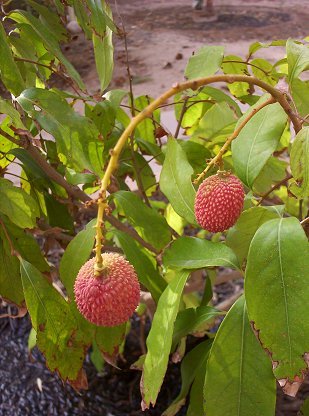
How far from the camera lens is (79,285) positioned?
0.54 m

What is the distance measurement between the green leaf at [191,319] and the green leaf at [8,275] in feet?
0.83

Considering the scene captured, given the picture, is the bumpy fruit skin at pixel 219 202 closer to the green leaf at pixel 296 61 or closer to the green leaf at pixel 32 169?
the green leaf at pixel 296 61

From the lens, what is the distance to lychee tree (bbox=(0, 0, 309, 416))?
20.9 inches

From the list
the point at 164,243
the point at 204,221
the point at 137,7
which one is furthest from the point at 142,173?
the point at 137,7

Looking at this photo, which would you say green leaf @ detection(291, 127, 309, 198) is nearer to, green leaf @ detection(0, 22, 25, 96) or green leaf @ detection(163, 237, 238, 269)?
green leaf @ detection(163, 237, 238, 269)

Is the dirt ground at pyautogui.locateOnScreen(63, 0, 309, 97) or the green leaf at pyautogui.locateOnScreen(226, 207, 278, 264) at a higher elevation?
the green leaf at pyautogui.locateOnScreen(226, 207, 278, 264)

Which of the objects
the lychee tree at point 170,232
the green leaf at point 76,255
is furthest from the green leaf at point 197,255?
the green leaf at point 76,255

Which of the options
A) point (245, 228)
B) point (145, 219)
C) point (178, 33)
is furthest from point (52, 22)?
point (178, 33)

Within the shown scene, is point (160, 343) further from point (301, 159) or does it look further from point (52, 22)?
point (52, 22)

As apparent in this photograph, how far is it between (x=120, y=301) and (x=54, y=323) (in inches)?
10.0

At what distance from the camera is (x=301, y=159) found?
0.56m

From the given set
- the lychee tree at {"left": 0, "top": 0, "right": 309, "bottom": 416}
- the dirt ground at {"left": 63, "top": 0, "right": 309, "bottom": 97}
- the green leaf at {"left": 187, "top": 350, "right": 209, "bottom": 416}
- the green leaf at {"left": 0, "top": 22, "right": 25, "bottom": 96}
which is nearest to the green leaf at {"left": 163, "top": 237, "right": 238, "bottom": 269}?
the lychee tree at {"left": 0, "top": 0, "right": 309, "bottom": 416}

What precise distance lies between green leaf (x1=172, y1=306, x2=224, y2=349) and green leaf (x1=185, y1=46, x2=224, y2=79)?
35 centimetres

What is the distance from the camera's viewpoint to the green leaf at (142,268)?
784mm
